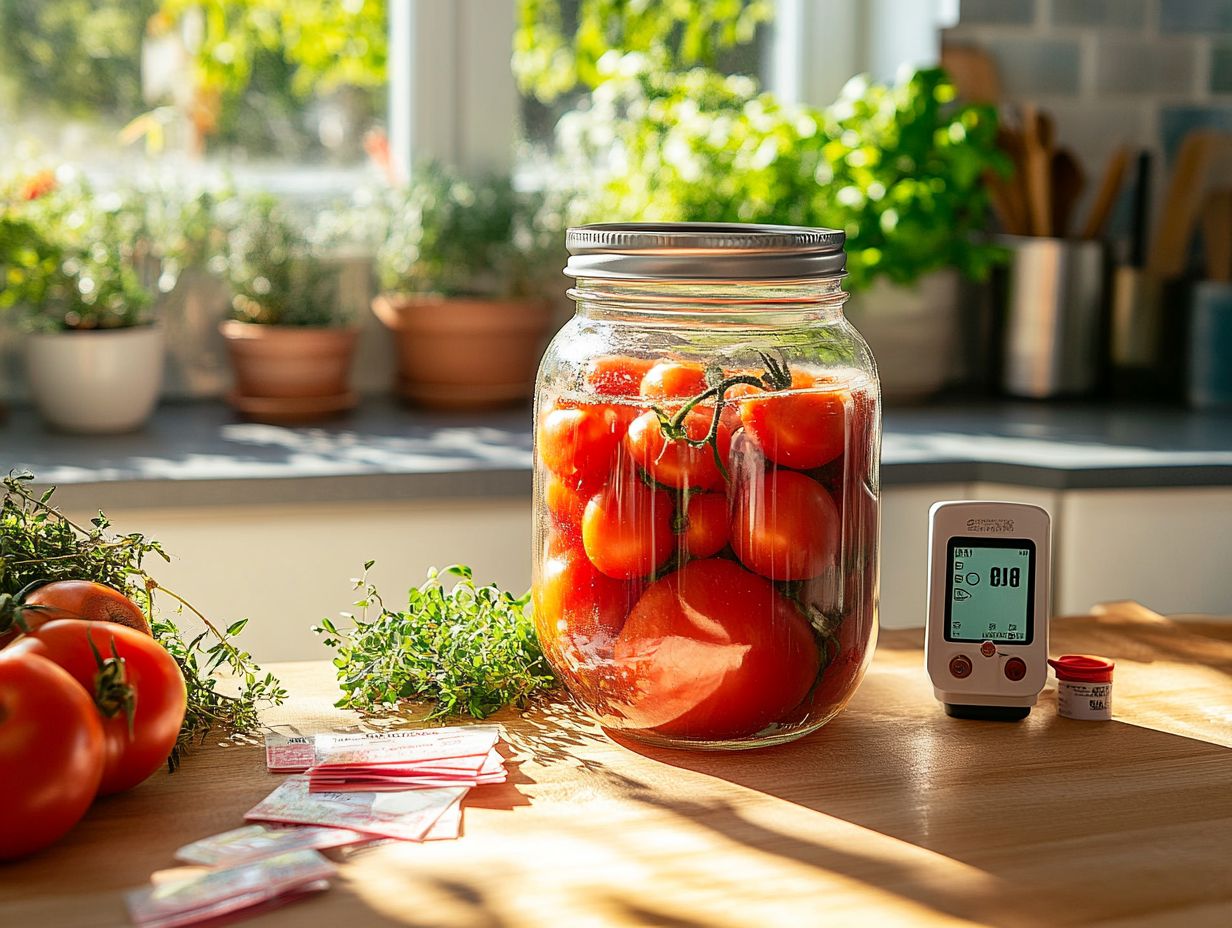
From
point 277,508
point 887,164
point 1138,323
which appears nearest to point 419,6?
point 887,164

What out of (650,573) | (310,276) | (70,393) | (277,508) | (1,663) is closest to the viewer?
(1,663)

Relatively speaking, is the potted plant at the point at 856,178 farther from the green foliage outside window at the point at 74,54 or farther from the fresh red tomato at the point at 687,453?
the fresh red tomato at the point at 687,453

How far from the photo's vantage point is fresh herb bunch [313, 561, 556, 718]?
3.56ft

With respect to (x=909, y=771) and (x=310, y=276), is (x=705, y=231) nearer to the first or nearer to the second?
(x=909, y=771)

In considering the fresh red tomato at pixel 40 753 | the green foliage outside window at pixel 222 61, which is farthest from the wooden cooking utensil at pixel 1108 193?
the fresh red tomato at pixel 40 753

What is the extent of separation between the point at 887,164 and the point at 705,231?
1.56m

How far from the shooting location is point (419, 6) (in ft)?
8.40

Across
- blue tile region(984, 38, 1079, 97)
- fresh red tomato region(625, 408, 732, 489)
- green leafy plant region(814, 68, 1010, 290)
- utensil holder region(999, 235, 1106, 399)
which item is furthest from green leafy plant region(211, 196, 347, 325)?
fresh red tomato region(625, 408, 732, 489)

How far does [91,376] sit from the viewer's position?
2184 mm

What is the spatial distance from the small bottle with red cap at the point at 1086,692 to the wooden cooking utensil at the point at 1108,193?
66.2 inches

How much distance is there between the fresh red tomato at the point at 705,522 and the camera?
3.04 ft

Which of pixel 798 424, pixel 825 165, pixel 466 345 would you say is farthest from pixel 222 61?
pixel 798 424

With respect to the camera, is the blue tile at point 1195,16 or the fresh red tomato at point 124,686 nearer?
the fresh red tomato at point 124,686

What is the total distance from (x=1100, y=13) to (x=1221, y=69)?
0.26 metres
